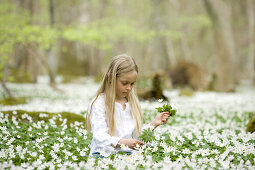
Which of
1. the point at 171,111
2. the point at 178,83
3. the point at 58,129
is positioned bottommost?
the point at 178,83

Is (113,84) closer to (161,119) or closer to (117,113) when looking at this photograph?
(117,113)

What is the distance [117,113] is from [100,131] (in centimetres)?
38

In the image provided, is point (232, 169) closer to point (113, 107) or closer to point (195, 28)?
point (113, 107)

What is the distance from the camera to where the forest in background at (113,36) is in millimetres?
12617

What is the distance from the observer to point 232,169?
324 centimetres

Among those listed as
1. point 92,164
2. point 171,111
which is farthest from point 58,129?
point 171,111

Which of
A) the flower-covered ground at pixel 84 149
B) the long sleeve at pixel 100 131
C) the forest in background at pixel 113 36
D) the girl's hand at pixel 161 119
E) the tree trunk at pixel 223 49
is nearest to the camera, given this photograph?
the flower-covered ground at pixel 84 149

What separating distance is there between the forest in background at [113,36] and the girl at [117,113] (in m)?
1.37

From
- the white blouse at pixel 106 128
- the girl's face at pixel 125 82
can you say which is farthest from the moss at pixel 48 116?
the girl's face at pixel 125 82

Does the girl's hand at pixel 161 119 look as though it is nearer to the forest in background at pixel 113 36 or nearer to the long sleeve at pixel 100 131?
the long sleeve at pixel 100 131

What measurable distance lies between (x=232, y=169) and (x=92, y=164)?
5.18ft

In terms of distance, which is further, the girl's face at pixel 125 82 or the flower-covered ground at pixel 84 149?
the girl's face at pixel 125 82

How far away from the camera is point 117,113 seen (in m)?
3.86

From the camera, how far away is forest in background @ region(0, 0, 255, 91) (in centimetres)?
1262
